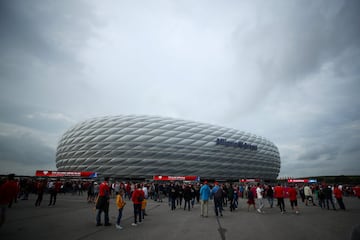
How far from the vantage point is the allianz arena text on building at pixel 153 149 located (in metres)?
44.6

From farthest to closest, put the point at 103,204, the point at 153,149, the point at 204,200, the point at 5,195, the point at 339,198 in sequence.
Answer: the point at 153,149 → the point at 339,198 → the point at 204,200 → the point at 103,204 → the point at 5,195

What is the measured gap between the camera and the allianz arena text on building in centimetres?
4456

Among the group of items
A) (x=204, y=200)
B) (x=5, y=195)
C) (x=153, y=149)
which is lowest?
(x=204, y=200)

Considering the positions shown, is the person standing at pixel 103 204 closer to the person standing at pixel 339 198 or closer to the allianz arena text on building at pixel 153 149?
the person standing at pixel 339 198

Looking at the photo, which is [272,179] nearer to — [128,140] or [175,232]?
[128,140]

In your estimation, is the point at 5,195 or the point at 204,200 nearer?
the point at 5,195

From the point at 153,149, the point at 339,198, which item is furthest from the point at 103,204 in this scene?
the point at 153,149

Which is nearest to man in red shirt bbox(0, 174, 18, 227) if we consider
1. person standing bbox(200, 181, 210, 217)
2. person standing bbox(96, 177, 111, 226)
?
person standing bbox(96, 177, 111, 226)

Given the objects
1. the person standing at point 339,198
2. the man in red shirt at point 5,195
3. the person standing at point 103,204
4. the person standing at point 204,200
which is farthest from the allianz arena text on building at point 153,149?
the man in red shirt at point 5,195

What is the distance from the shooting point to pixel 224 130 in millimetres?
54188

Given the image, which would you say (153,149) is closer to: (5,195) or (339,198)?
(339,198)

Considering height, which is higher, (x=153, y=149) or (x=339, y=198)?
(x=153, y=149)

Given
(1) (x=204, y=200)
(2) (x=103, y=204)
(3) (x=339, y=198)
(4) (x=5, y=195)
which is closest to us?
(4) (x=5, y=195)

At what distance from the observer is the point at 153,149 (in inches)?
1773
